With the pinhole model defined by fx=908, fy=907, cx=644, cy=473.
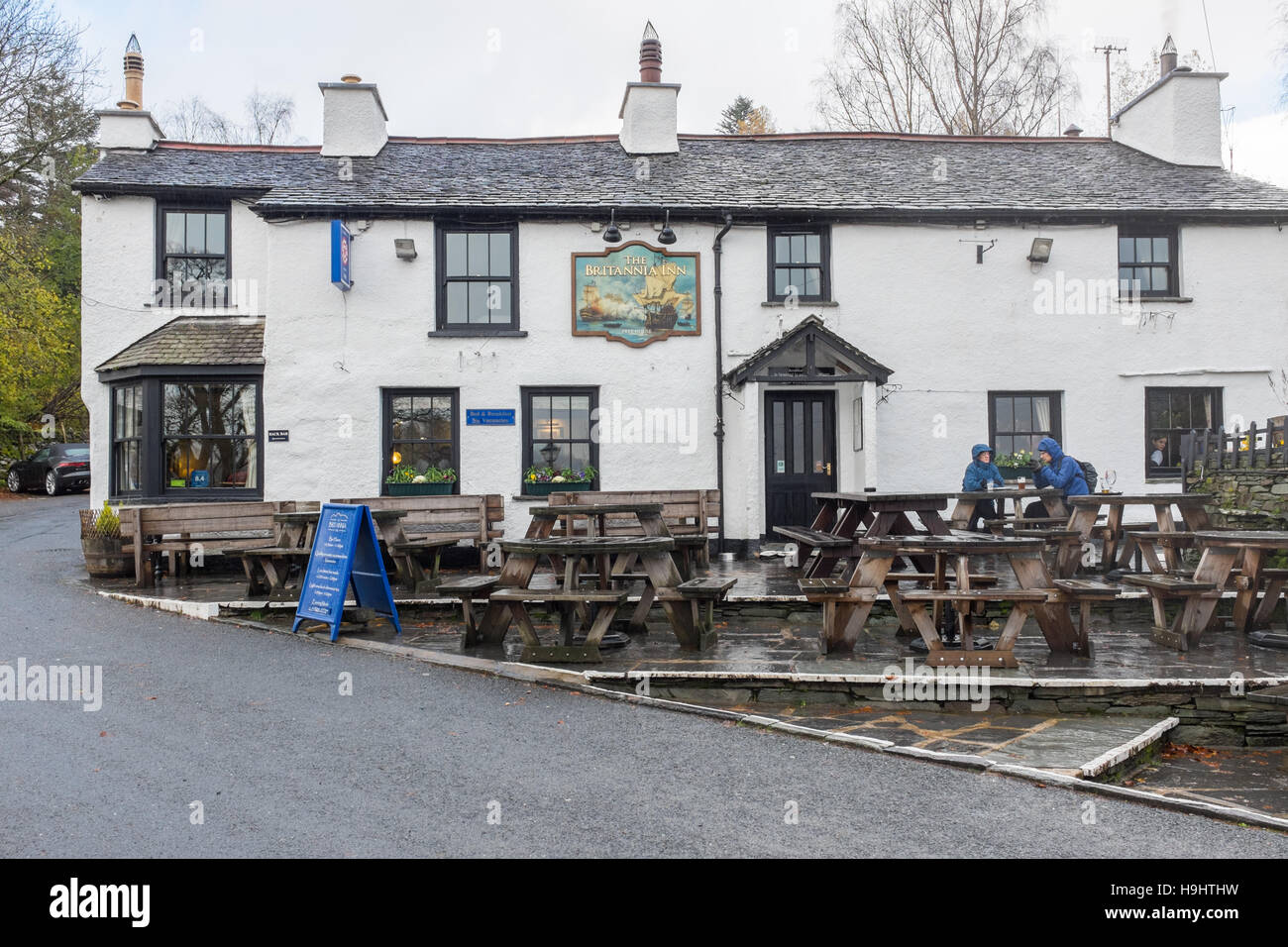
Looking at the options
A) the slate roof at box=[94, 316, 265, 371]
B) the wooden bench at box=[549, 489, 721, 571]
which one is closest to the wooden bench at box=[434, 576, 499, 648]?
the wooden bench at box=[549, 489, 721, 571]

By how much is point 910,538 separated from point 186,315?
13.2 metres

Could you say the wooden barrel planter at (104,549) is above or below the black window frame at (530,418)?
below

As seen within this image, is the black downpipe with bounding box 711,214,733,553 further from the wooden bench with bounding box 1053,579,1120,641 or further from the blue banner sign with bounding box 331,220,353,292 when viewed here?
the wooden bench with bounding box 1053,579,1120,641

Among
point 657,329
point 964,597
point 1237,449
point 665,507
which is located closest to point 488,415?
point 657,329

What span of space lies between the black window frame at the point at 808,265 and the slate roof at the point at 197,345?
8.17 meters

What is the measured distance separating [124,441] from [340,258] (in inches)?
193

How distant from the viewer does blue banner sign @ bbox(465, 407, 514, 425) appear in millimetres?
14250

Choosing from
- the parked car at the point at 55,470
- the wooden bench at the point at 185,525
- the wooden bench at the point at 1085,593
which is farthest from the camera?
the parked car at the point at 55,470

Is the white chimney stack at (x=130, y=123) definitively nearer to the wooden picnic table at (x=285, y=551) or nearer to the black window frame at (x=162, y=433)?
the black window frame at (x=162, y=433)

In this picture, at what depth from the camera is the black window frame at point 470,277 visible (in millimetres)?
14398

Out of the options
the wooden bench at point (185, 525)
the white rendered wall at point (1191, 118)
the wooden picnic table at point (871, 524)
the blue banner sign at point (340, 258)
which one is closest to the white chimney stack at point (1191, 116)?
the white rendered wall at point (1191, 118)

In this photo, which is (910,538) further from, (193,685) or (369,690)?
(193,685)

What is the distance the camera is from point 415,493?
14.1 meters
